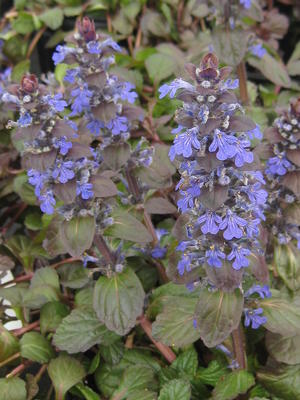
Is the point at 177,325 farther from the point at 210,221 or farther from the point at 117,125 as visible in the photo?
the point at 117,125

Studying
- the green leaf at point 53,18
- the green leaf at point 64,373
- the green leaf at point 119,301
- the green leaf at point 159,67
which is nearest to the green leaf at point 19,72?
the green leaf at point 53,18

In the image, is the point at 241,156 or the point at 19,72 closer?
the point at 241,156

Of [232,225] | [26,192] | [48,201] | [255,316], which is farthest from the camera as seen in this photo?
[26,192]

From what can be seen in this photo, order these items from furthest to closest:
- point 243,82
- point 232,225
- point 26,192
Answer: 1. point 243,82
2. point 26,192
3. point 232,225

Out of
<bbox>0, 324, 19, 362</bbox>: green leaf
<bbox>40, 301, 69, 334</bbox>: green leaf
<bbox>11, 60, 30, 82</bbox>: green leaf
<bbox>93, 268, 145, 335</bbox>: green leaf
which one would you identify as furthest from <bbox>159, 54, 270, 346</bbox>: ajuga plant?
<bbox>11, 60, 30, 82</bbox>: green leaf

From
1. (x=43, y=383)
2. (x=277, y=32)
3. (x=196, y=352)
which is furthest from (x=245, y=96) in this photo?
(x=43, y=383)

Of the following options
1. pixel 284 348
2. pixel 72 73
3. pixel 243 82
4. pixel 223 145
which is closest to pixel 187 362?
pixel 284 348

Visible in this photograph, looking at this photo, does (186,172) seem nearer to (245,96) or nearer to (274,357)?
(274,357)
